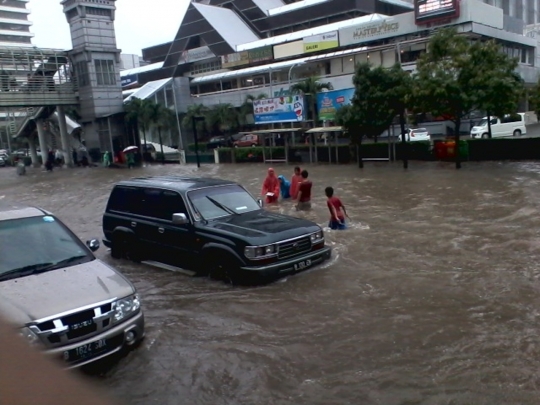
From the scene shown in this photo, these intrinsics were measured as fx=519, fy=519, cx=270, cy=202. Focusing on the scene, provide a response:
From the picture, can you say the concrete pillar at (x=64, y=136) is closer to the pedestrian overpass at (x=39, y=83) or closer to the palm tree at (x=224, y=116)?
the pedestrian overpass at (x=39, y=83)

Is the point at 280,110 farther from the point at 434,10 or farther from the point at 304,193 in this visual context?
the point at 434,10

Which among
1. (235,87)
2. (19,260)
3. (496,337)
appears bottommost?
(496,337)

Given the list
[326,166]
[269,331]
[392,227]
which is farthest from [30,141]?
[269,331]

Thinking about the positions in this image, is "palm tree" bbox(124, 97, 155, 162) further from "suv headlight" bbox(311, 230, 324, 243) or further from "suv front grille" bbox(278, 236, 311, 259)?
"suv front grille" bbox(278, 236, 311, 259)

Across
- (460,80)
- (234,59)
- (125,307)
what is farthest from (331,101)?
(234,59)

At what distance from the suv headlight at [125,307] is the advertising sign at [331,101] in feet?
77.7

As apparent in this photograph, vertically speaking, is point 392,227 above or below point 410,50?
below

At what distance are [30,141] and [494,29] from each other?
4641 cm

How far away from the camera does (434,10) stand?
43.5 metres

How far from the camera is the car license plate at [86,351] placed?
504cm

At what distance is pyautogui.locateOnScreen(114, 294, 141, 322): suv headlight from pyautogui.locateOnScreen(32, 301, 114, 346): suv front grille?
0.24 ft

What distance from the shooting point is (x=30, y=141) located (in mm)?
54906

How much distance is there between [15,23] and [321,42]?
297ft

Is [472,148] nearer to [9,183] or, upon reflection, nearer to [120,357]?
[120,357]
